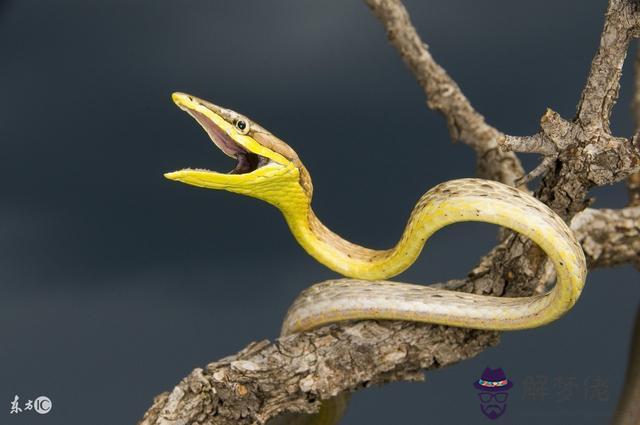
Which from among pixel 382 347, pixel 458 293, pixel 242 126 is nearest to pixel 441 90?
pixel 458 293

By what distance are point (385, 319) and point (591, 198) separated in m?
0.78

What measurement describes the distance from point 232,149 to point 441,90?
4.60 ft

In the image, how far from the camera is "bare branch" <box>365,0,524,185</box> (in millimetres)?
4047

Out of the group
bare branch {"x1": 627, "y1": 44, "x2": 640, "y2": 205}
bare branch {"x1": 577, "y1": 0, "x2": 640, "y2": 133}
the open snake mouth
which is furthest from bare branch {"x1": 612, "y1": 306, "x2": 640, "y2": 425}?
the open snake mouth

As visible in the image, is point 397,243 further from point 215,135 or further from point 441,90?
point 441,90

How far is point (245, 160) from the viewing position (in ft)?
9.73

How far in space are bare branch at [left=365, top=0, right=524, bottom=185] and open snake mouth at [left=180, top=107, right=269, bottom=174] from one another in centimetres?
134

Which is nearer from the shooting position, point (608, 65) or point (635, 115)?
point (608, 65)

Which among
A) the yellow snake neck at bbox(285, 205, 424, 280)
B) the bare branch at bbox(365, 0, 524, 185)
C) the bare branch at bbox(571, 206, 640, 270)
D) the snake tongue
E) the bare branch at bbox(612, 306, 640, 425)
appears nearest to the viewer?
the snake tongue

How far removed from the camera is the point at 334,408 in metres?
3.72

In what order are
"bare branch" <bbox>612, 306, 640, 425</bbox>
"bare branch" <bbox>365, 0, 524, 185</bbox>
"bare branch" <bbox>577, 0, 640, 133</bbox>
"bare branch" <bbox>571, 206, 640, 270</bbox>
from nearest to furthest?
"bare branch" <bbox>577, 0, 640, 133</bbox>, "bare branch" <bbox>571, 206, 640, 270</bbox>, "bare branch" <bbox>612, 306, 640, 425</bbox>, "bare branch" <bbox>365, 0, 524, 185</bbox>

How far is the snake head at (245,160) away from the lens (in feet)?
9.20

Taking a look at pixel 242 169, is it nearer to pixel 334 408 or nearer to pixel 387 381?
pixel 387 381

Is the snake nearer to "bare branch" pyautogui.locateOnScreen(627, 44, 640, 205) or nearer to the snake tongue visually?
the snake tongue
